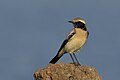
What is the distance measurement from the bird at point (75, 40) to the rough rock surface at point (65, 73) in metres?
4.20

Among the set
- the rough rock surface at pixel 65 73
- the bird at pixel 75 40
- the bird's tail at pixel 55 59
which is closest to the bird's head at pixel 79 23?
the bird at pixel 75 40

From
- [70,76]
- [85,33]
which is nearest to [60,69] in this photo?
[70,76]

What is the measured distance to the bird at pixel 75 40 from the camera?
15.3m

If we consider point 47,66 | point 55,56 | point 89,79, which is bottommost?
point 89,79

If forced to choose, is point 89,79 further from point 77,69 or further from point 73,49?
point 73,49

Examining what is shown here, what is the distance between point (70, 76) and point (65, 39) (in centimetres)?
500

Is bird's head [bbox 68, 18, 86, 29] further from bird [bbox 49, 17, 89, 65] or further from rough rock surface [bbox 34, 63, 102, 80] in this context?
rough rock surface [bbox 34, 63, 102, 80]

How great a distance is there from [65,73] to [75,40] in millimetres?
4839

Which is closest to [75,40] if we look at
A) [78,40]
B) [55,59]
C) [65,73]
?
[78,40]

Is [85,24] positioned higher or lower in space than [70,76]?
higher

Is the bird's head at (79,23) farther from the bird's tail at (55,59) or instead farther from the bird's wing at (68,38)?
the bird's tail at (55,59)

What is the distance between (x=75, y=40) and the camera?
607 inches

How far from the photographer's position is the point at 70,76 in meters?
10.6

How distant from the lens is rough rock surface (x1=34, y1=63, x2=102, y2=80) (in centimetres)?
1053
